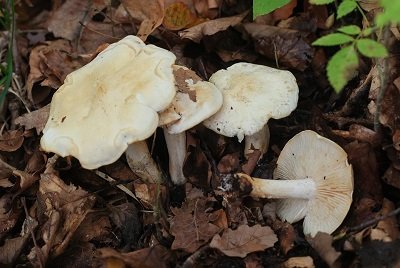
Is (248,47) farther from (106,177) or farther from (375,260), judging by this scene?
(375,260)

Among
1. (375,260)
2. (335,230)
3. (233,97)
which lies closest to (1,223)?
(233,97)

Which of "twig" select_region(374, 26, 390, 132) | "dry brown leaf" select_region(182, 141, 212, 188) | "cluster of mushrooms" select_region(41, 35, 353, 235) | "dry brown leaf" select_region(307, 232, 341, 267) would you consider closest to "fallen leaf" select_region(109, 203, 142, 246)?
"cluster of mushrooms" select_region(41, 35, 353, 235)

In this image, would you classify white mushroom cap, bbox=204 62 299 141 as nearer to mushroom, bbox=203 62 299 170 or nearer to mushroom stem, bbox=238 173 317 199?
mushroom, bbox=203 62 299 170

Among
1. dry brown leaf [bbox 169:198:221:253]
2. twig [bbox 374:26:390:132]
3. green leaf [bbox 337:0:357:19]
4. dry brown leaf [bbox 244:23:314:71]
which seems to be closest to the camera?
green leaf [bbox 337:0:357:19]

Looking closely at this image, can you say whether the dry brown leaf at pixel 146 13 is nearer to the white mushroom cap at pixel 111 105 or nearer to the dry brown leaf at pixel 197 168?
the white mushroom cap at pixel 111 105

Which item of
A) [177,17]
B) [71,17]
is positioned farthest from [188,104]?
[71,17]

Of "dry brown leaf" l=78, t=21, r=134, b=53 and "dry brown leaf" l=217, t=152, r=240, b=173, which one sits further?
"dry brown leaf" l=78, t=21, r=134, b=53
